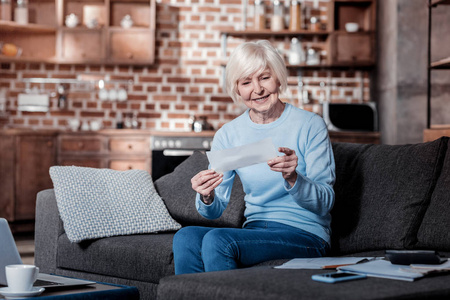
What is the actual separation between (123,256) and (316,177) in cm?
91

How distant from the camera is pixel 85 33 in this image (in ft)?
19.8

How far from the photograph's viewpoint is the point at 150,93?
6270 millimetres

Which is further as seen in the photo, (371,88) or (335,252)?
(371,88)

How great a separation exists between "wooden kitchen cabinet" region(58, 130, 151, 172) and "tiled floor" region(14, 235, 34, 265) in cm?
75

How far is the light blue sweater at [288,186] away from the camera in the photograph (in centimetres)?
208

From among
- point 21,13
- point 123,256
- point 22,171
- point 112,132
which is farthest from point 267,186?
point 21,13

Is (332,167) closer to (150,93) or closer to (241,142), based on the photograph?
(241,142)

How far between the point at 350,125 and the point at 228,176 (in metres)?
3.74

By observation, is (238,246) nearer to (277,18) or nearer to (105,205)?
(105,205)

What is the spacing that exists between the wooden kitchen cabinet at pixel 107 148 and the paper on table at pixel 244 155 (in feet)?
12.5

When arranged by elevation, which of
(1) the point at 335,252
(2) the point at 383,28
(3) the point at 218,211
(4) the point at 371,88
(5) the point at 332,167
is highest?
(2) the point at 383,28

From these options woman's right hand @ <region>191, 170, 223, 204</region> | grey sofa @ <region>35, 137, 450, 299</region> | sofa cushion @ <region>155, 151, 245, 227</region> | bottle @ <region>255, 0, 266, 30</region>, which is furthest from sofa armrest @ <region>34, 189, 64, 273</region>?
bottle @ <region>255, 0, 266, 30</region>

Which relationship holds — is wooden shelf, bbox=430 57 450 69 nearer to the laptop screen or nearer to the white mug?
the laptop screen

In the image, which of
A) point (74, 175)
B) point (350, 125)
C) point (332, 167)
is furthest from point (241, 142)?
point (350, 125)
